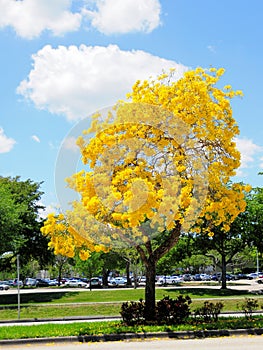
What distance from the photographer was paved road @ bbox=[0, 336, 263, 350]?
38.8 feet

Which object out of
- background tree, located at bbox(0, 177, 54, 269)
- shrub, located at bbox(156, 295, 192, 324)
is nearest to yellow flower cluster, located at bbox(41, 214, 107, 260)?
shrub, located at bbox(156, 295, 192, 324)

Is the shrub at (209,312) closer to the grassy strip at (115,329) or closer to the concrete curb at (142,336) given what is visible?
the grassy strip at (115,329)

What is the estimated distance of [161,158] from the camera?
1538cm

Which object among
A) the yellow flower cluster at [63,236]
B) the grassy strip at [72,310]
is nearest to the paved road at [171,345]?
the yellow flower cluster at [63,236]

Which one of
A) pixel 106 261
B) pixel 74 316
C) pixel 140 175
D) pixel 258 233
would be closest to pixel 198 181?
pixel 140 175

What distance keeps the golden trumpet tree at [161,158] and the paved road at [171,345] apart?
124 inches

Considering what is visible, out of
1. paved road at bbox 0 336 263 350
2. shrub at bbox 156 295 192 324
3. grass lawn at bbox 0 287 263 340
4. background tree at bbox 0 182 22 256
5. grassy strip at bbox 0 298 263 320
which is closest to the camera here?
paved road at bbox 0 336 263 350

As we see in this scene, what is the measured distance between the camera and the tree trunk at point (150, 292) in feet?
52.4

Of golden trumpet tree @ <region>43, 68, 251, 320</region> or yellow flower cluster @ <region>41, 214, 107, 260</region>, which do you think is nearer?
golden trumpet tree @ <region>43, 68, 251, 320</region>

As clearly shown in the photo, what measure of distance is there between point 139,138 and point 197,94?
2.23 meters

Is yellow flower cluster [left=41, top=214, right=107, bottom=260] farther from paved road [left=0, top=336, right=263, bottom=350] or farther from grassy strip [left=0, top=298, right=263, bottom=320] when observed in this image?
grassy strip [left=0, top=298, right=263, bottom=320]

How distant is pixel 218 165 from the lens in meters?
15.6

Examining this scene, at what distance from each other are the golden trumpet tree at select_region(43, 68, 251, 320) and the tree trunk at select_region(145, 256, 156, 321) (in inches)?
1.8

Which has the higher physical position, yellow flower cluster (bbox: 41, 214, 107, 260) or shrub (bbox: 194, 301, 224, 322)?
yellow flower cluster (bbox: 41, 214, 107, 260)
